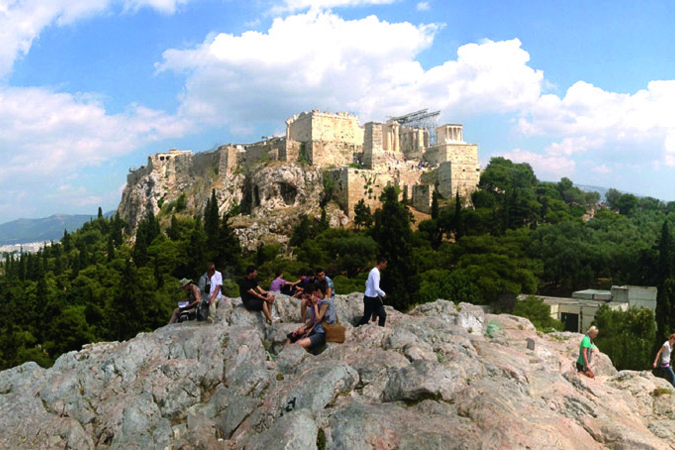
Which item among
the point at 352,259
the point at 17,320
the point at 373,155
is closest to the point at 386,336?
the point at 352,259

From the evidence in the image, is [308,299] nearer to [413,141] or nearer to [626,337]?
[626,337]

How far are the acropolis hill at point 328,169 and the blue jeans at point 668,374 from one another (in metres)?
44.0

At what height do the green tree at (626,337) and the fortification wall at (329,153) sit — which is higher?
the fortification wall at (329,153)

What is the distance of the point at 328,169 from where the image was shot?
6347cm

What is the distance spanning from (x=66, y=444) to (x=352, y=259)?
36.2m

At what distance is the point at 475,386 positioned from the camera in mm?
9438

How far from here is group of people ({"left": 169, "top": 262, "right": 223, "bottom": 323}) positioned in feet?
43.6

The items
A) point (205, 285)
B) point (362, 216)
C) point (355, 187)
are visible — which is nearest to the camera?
point (205, 285)

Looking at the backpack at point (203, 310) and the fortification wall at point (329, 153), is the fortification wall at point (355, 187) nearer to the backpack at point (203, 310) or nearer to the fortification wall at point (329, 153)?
the fortification wall at point (329, 153)

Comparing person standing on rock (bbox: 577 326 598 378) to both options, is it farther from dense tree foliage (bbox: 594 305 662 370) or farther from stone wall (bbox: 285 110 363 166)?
stone wall (bbox: 285 110 363 166)

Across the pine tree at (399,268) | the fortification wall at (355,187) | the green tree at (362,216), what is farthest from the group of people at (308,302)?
the fortification wall at (355,187)

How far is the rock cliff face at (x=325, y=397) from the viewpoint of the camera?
8.40 m

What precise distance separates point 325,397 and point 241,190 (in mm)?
61186

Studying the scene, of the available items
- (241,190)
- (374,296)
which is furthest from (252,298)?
(241,190)
